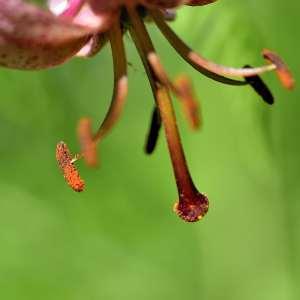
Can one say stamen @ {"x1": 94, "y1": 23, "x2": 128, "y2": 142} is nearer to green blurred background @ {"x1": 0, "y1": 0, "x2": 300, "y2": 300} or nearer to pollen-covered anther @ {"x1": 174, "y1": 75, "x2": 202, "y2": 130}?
pollen-covered anther @ {"x1": 174, "y1": 75, "x2": 202, "y2": 130}

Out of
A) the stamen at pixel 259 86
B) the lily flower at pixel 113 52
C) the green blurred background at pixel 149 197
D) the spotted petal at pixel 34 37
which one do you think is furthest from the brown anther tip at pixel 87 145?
the green blurred background at pixel 149 197

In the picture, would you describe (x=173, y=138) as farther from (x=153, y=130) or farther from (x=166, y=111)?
(x=153, y=130)

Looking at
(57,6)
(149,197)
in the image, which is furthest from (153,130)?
(149,197)

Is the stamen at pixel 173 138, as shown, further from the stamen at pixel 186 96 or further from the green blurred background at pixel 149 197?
the green blurred background at pixel 149 197

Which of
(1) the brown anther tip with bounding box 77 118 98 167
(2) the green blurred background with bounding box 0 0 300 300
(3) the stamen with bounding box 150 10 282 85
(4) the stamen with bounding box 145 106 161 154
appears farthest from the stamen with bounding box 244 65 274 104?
(2) the green blurred background with bounding box 0 0 300 300

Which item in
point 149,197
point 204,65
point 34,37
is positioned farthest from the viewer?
point 149,197
